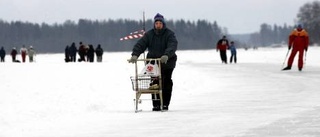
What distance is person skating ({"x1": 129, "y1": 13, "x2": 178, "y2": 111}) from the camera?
11718mm

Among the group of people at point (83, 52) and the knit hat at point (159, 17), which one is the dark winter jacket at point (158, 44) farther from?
the group of people at point (83, 52)

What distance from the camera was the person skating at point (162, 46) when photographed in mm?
11718

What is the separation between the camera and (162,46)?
1185cm

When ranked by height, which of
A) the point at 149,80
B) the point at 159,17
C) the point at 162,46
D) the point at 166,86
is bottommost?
the point at 166,86

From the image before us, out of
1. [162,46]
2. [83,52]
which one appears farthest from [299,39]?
[83,52]

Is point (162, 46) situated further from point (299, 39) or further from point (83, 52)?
point (83, 52)

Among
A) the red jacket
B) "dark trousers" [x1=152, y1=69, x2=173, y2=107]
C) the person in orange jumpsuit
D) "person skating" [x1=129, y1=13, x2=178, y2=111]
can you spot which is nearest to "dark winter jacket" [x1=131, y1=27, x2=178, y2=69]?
"person skating" [x1=129, y1=13, x2=178, y2=111]

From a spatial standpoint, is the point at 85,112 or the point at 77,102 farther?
the point at 77,102

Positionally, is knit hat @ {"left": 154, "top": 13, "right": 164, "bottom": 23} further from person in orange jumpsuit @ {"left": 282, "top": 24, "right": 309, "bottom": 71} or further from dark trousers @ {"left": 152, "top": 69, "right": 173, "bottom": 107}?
person in orange jumpsuit @ {"left": 282, "top": 24, "right": 309, "bottom": 71}

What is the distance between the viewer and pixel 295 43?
85.7ft

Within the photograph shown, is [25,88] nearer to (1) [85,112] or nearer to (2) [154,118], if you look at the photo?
(1) [85,112]

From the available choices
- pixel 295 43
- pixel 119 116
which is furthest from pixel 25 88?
pixel 295 43

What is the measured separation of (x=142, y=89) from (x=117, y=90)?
5.41m

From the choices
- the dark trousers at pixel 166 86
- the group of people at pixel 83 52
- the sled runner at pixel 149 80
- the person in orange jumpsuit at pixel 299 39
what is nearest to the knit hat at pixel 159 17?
the sled runner at pixel 149 80
